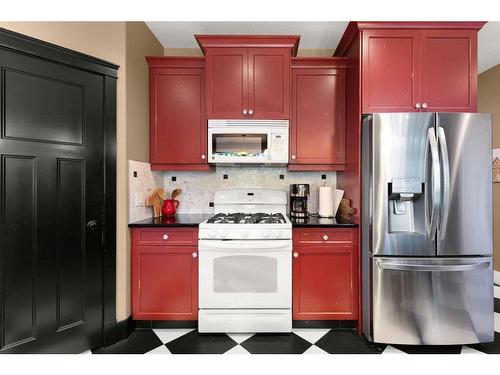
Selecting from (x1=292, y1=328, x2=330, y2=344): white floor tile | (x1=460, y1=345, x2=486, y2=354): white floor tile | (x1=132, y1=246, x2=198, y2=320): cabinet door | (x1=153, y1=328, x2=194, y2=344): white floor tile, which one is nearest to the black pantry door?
(x1=132, y1=246, x2=198, y2=320): cabinet door

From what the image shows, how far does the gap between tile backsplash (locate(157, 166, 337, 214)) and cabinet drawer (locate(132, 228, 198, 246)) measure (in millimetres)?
617

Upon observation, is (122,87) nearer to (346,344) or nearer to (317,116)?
(317,116)

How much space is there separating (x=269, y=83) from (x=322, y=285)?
173cm

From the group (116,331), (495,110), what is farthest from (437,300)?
(495,110)

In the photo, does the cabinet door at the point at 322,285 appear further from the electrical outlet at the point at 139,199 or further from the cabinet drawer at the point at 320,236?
the electrical outlet at the point at 139,199

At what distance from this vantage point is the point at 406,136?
1.74m

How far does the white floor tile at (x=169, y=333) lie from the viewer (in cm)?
193

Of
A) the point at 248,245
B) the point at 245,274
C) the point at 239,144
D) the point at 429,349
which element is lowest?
the point at 429,349

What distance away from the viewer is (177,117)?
2340 mm

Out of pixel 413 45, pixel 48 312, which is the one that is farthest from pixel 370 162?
pixel 48 312

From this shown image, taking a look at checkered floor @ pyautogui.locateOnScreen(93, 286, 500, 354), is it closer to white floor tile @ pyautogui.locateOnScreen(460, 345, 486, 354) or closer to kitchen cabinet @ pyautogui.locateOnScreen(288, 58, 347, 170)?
white floor tile @ pyautogui.locateOnScreen(460, 345, 486, 354)

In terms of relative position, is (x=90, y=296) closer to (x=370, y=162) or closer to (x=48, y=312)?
(x=48, y=312)
